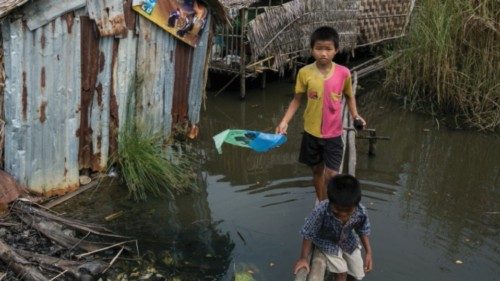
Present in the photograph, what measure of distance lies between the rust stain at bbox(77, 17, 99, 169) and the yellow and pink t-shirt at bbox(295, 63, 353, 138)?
7.95 feet

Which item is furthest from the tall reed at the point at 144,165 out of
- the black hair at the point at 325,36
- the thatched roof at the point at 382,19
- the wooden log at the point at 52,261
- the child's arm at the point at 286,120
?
the thatched roof at the point at 382,19

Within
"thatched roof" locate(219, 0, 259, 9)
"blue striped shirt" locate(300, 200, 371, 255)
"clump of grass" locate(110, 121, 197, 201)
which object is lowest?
"clump of grass" locate(110, 121, 197, 201)

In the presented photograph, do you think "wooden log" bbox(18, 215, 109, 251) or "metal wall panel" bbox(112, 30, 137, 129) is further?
"metal wall panel" bbox(112, 30, 137, 129)

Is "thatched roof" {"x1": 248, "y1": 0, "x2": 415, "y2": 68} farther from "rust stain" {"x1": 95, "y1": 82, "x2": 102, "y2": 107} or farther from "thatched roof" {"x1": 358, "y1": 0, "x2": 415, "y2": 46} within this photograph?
"rust stain" {"x1": 95, "y1": 82, "x2": 102, "y2": 107}

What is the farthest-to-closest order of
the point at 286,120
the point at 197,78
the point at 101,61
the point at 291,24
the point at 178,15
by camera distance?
1. the point at 291,24
2. the point at 197,78
3. the point at 178,15
4. the point at 101,61
5. the point at 286,120

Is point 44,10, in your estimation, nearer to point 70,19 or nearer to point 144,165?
point 70,19

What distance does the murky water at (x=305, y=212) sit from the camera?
5.11m

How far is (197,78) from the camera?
7688 millimetres

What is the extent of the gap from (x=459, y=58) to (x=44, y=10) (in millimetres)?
6705

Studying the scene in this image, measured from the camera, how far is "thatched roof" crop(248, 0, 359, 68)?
1016cm

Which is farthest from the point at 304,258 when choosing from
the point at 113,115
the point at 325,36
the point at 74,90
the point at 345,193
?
the point at 113,115

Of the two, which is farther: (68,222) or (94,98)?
(94,98)

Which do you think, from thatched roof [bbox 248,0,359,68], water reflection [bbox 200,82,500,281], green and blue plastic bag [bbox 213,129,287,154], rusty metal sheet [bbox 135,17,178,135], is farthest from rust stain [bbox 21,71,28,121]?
thatched roof [bbox 248,0,359,68]

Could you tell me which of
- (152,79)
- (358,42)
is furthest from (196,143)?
(358,42)
